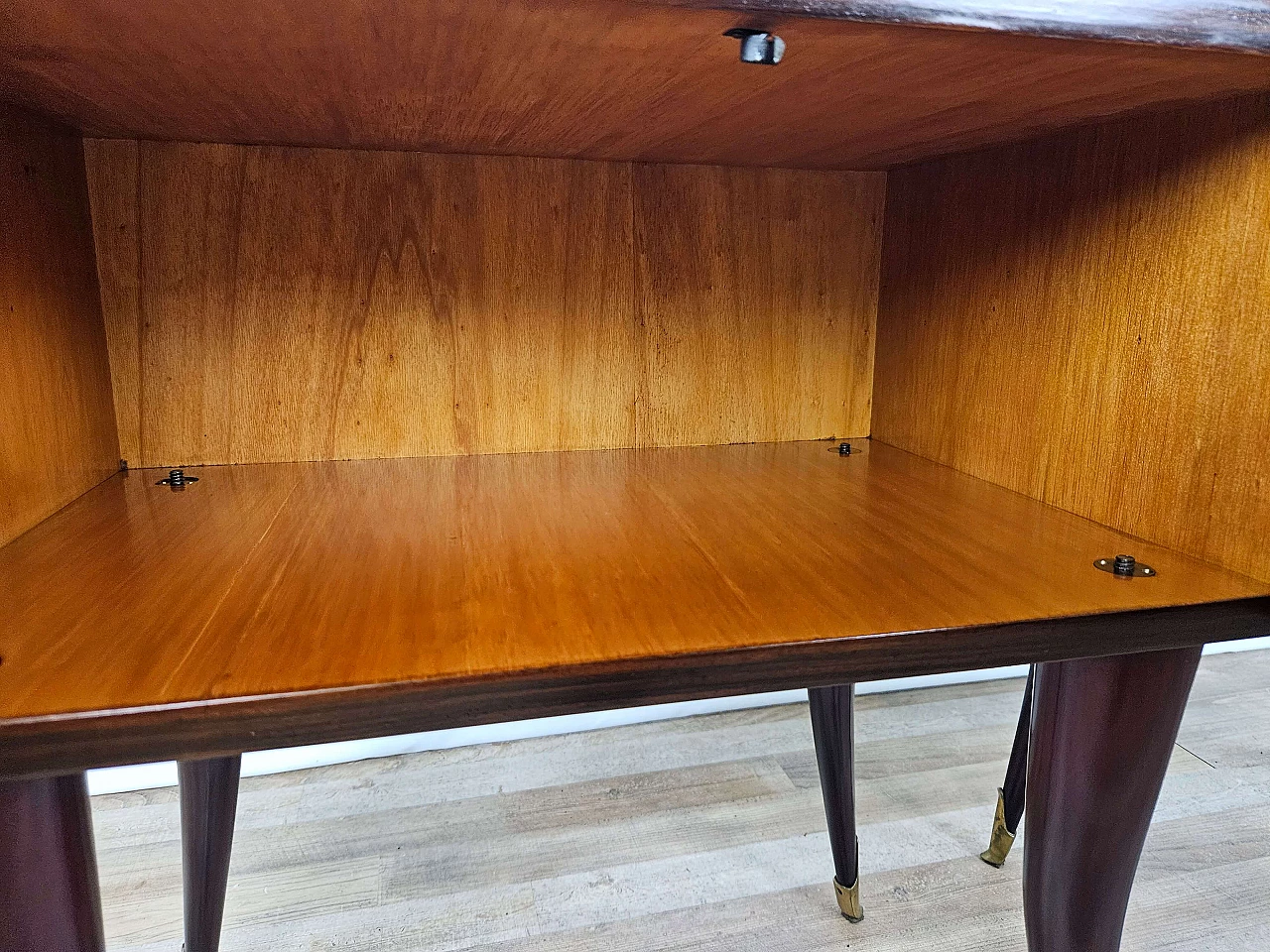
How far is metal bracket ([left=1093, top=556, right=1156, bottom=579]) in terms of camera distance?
0.54 metres

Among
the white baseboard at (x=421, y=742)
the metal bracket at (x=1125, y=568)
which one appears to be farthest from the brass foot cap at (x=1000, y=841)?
the metal bracket at (x=1125, y=568)

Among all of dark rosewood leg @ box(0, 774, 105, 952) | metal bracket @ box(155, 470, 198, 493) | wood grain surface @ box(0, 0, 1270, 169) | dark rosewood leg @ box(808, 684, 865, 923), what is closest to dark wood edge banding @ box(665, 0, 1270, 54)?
wood grain surface @ box(0, 0, 1270, 169)

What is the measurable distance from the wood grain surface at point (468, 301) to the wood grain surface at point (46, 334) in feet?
0.13

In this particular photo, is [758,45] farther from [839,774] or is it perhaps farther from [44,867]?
[839,774]

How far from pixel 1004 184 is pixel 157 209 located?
2.51ft

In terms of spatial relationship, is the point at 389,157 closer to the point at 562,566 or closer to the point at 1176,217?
the point at 562,566

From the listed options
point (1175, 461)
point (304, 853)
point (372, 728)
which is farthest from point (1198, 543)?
point (304, 853)

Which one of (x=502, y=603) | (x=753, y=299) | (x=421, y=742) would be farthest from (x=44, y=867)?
(x=421, y=742)

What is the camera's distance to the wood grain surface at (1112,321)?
1.73 feet

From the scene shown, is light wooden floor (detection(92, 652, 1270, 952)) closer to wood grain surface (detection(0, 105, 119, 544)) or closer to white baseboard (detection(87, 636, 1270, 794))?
white baseboard (detection(87, 636, 1270, 794))

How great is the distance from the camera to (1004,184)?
2.43 ft

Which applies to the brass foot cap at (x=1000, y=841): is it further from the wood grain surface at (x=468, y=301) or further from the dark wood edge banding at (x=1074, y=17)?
the dark wood edge banding at (x=1074, y=17)

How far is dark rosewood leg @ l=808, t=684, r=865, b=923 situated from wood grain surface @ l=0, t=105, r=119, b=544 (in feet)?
2.70

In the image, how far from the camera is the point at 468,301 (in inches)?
33.4
